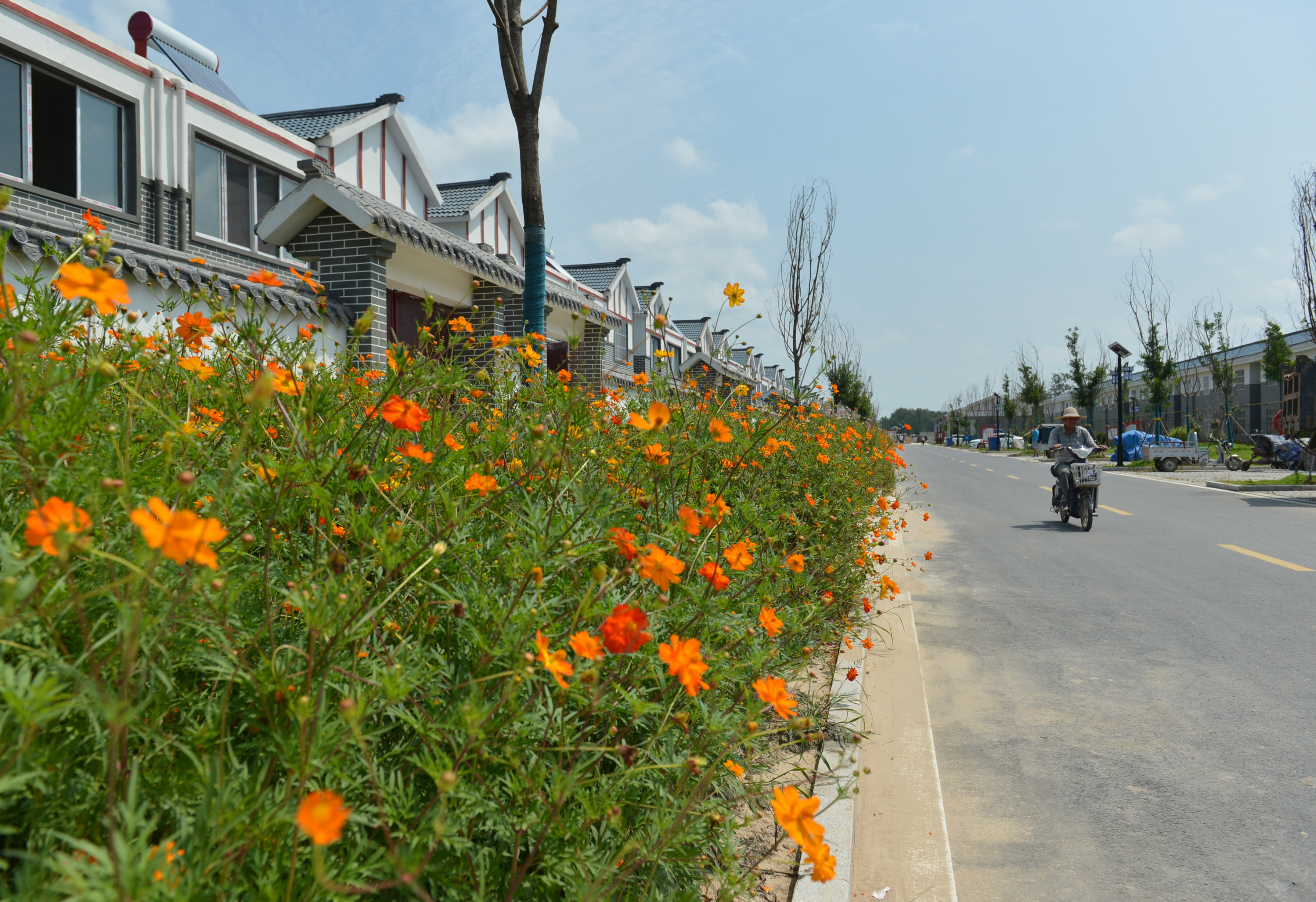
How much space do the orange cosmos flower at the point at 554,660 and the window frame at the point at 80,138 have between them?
11047mm

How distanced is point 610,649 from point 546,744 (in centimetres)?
31

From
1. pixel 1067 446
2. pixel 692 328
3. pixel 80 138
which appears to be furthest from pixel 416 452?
pixel 692 328

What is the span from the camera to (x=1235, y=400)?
39.8 meters

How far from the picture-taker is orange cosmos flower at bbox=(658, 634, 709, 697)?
124 cm

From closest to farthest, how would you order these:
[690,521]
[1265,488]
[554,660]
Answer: [554,660]
[690,521]
[1265,488]

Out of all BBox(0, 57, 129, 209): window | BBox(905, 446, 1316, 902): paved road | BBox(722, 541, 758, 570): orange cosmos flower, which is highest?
BBox(0, 57, 129, 209): window

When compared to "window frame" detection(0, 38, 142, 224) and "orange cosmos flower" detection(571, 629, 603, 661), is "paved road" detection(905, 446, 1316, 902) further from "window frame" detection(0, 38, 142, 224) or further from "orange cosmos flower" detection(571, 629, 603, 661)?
"window frame" detection(0, 38, 142, 224)

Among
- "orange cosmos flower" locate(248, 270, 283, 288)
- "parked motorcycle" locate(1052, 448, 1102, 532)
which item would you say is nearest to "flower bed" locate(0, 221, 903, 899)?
"orange cosmos flower" locate(248, 270, 283, 288)

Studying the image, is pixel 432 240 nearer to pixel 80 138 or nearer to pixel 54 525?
pixel 80 138

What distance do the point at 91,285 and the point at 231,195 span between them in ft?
45.5

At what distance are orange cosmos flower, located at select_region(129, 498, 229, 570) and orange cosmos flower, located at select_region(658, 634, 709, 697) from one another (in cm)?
72

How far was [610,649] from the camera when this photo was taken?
3.83 ft

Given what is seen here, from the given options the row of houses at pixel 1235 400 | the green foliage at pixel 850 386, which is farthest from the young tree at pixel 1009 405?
the green foliage at pixel 850 386

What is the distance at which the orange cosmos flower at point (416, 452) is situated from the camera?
147cm
